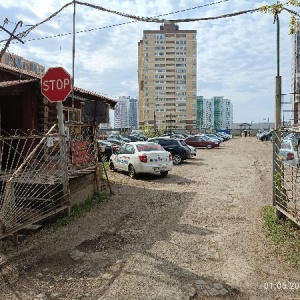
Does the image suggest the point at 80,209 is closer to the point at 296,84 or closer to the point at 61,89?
the point at 61,89

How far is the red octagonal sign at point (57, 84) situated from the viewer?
7578 mm

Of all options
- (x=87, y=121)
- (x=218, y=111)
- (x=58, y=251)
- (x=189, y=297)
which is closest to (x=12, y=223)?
(x=58, y=251)

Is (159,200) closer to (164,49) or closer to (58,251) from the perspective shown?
(58,251)

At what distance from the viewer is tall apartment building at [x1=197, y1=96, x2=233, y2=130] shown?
11955 cm

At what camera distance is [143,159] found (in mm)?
13766

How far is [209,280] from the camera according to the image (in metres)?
4.67

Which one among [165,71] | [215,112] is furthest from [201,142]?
[215,112]

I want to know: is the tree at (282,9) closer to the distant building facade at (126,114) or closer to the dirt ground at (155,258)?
the dirt ground at (155,258)

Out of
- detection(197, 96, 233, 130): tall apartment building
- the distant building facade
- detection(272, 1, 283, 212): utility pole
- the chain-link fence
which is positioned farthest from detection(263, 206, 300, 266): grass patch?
the distant building facade

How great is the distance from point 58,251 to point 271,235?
3.98 metres

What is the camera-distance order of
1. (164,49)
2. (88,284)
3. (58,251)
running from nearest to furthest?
(88,284) < (58,251) < (164,49)

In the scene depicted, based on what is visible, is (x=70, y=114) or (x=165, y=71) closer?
(x=70, y=114)
